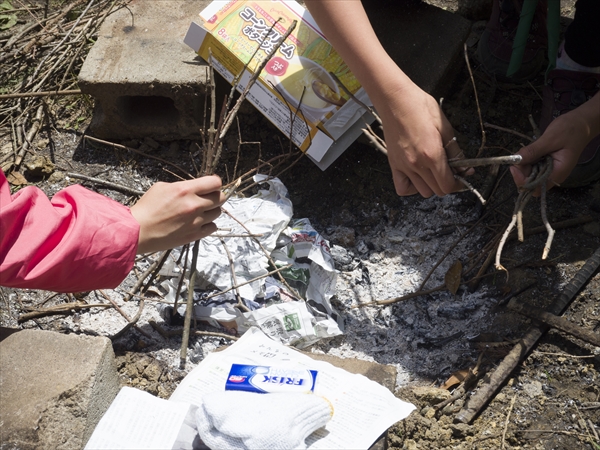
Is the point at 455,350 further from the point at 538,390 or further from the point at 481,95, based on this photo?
the point at 481,95

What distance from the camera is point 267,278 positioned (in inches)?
87.6

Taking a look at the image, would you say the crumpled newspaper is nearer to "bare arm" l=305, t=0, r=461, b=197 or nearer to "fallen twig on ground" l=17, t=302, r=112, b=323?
"fallen twig on ground" l=17, t=302, r=112, b=323

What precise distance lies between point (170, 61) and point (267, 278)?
1110mm

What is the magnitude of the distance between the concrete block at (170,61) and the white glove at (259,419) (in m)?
1.42

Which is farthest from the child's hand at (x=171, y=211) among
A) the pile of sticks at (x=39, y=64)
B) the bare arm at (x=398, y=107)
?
the pile of sticks at (x=39, y=64)

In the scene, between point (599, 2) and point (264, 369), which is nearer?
point (264, 369)

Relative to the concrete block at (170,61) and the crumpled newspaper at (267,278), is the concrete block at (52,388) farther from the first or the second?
the concrete block at (170,61)

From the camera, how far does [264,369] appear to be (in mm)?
1725

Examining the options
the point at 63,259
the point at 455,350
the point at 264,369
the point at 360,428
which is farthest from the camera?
the point at 455,350

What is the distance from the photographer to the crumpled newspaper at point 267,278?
204cm

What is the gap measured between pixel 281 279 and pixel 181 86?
3.31 feet

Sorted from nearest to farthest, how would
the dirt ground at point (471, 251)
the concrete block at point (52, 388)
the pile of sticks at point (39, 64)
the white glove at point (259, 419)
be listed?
the white glove at point (259, 419), the concrete block at point (52, 388), the dirt ground at point (471, 251), the pile of sticks at point (39, 64)

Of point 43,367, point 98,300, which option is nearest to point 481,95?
point 98,300

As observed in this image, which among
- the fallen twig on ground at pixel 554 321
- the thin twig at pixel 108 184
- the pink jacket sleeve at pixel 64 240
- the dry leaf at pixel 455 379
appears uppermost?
the pink jacket sleeve at pixel 64 240
